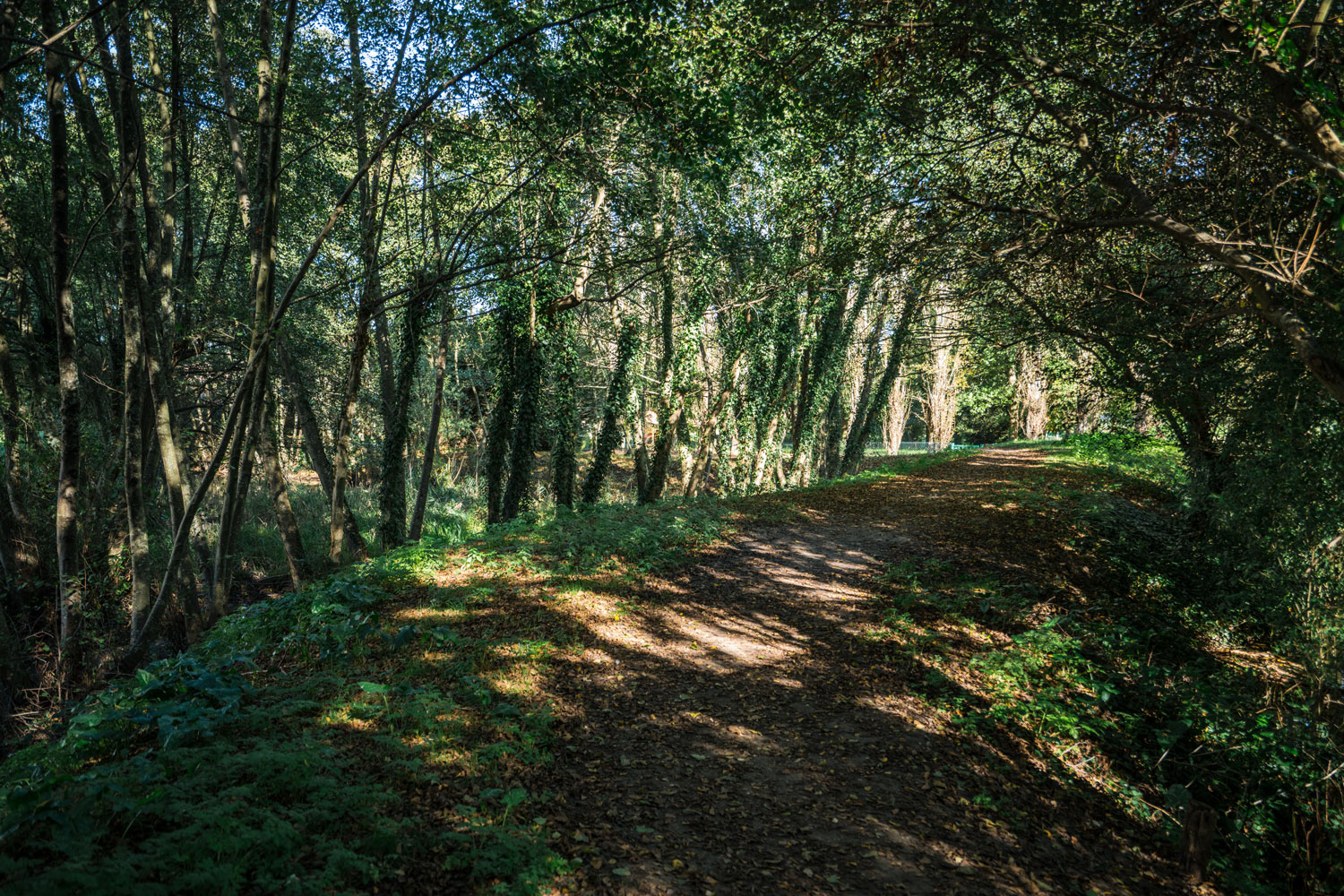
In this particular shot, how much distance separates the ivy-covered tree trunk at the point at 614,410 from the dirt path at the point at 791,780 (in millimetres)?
7442

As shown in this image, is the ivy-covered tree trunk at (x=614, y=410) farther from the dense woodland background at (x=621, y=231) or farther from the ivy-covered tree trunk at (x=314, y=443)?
the ivy-covered tree trunk at (x=314, y=443)

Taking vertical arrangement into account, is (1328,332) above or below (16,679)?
above

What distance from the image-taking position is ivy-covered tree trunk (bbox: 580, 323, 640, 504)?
47.7 ft

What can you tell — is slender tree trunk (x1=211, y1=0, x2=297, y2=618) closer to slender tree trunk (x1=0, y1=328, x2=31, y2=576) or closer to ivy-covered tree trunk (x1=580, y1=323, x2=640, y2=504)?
slender tree trunk (x1=0, y1=328, x2=31, y2=576)

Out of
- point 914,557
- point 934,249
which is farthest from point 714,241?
point 914,557

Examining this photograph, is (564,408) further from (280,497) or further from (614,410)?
(280,497)

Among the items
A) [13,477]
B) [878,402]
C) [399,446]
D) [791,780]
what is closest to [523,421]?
[399,446]

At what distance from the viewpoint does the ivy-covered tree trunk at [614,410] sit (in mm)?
14539

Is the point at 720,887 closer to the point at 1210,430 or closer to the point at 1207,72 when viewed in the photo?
the point at 1207,72

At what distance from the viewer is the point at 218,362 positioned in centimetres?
1400

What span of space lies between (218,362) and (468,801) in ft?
45.8

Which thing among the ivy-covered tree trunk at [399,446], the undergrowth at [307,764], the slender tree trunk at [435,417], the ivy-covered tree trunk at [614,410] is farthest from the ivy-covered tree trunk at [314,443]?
the undergrowth at [307,764]

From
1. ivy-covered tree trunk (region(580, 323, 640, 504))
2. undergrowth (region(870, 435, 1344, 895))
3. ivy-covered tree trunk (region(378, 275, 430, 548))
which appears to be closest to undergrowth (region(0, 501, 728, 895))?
undergrowth (region(870, 435, 1344, 895))

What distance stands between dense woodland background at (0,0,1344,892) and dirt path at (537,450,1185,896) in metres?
1.75
